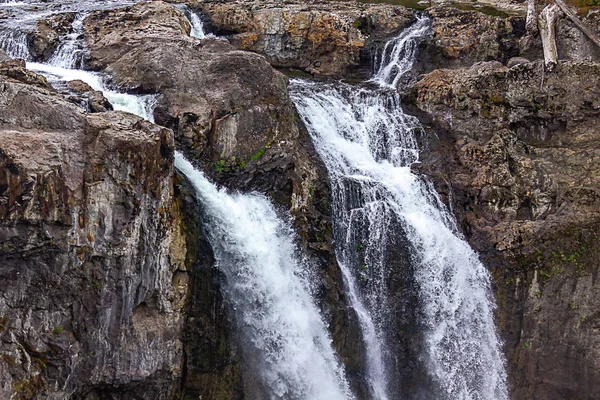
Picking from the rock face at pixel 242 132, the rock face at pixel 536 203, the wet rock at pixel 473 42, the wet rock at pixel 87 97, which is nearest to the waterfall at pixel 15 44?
the rock face at pixel 242 132

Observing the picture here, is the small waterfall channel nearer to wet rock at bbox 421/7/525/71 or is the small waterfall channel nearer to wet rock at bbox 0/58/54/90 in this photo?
wet rock at bbox 0/58/54/90

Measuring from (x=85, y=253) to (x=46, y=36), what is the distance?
30.4 ft

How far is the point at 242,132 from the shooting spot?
1211 centimetres

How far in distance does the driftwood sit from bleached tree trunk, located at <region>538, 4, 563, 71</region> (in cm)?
21

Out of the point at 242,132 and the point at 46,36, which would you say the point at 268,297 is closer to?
the point at 242,132

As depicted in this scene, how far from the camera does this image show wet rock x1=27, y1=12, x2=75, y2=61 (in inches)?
573

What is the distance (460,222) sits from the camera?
13664mm

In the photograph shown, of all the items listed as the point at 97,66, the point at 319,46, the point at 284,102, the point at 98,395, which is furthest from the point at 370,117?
the point at 98,395

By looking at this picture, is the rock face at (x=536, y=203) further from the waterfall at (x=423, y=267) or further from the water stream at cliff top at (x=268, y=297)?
the water stream at cliff top at (x=268, y=297)

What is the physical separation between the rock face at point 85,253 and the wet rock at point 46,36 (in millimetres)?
5560

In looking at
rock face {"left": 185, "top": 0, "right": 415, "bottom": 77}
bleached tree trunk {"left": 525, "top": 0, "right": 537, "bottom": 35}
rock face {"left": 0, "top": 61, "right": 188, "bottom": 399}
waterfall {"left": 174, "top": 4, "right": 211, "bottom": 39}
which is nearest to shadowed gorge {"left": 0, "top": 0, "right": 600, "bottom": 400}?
rock face {"left": 0, "top": 61, "right": 188, "bottom": 399}

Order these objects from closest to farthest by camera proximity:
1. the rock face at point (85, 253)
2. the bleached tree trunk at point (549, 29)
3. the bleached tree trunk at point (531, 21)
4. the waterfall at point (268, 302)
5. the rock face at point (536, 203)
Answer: the rock face at point (85, 253) < the waterfall at point (268, 302) < the rock face at point (536, 203) < the bleached tree trunk at point (549, 29) < the bleached tree trunk at point (531, 21)

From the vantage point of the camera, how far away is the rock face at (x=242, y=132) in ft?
38.8

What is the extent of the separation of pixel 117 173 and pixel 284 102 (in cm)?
548
